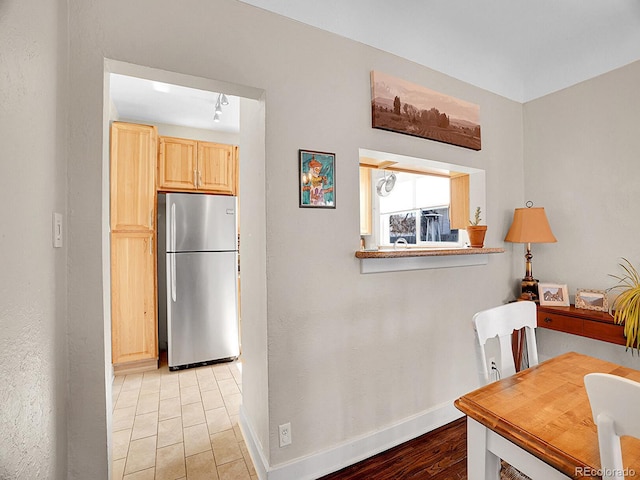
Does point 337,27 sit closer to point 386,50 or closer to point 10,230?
point 386,50

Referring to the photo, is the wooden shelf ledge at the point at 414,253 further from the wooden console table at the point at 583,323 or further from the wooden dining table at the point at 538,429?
the wooden dining table at the point at 538,429

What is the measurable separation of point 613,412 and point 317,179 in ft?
4.69

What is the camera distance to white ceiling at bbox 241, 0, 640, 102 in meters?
1.83

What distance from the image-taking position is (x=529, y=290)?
2539 mm

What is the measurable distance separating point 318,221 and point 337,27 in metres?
1.15

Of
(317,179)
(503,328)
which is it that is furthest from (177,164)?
(503,328)

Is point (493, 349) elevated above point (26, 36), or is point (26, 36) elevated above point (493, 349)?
point (26, 36)

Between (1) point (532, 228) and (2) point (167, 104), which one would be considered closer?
(1) point (532, 228)

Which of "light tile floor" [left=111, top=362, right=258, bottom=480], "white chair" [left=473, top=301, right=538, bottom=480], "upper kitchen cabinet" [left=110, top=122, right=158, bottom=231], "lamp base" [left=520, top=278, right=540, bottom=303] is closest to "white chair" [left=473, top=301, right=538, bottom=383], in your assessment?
"white chair" [left=473, top=301, right=538, bottom=480]

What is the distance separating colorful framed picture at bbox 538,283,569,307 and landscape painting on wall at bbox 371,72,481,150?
4.13 ft

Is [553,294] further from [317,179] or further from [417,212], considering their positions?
[317,179]

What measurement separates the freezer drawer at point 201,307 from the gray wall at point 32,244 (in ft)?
6.94

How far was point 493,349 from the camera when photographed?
8.13ft

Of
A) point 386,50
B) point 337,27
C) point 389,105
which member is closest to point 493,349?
point 389,105
